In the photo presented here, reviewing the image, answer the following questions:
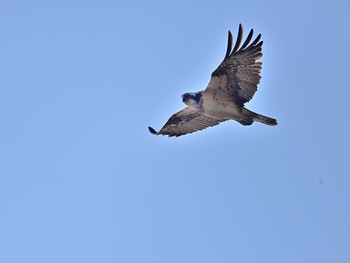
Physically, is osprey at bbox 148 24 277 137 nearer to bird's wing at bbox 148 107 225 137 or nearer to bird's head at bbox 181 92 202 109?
bird's head at bbox 181 92 202 109

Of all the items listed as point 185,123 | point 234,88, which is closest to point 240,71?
point 234,88

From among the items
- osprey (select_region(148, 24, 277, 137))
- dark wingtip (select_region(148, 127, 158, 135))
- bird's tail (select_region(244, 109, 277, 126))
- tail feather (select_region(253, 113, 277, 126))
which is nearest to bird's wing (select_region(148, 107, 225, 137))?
dark wingtip (select_region(148, 127, 158, 135))

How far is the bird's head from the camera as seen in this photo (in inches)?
928

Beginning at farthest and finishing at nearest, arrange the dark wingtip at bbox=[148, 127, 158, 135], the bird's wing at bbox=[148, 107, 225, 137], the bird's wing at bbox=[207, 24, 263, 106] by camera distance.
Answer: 1. the dark wingtip at bbox=[148, 127, 158, 135]
2. the bird's wing at bbox=[148, 107, 225, 137]
3. the bird's wing at bbox=[207, 24, 263, 106]

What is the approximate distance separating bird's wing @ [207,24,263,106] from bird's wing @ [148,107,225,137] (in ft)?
5.89

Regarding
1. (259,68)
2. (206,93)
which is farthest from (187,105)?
(259,68)

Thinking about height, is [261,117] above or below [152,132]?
below

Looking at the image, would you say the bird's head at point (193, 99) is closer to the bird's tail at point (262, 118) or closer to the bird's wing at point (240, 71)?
the bird's wing at point (240, 71)

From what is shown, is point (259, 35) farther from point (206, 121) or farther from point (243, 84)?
point (206, 121)

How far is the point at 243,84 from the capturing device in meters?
23.2

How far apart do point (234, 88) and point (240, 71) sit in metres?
0.57

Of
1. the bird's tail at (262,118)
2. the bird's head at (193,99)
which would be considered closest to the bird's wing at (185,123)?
the bird's head at (193,99)

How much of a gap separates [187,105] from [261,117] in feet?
6.80

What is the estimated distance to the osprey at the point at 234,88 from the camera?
74.6ft
